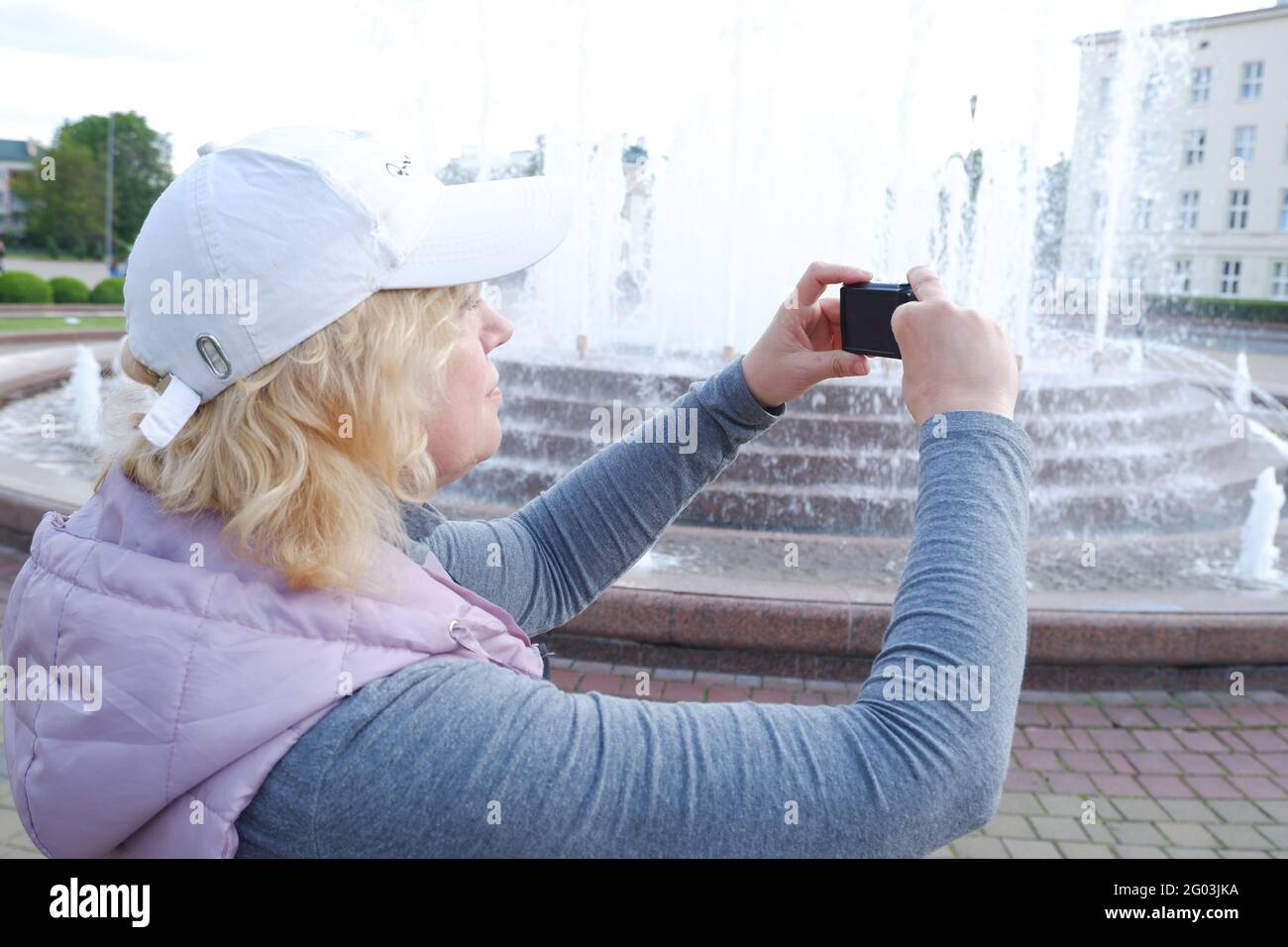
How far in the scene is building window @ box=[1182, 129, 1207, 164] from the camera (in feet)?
161

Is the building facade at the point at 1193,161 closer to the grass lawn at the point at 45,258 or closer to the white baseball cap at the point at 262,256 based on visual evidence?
the white baseball cap at the point at 262,256

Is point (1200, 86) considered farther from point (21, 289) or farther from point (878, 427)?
point (878, 427)

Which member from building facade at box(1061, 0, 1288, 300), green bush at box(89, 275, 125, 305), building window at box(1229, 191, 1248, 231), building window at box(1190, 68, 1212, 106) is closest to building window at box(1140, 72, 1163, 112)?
building facade at box(1061, 0, 1288, 300)

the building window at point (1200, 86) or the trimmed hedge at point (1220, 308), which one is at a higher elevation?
the building window at point (1200, 86)

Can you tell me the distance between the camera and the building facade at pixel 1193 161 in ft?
151

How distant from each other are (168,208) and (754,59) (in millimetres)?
12370

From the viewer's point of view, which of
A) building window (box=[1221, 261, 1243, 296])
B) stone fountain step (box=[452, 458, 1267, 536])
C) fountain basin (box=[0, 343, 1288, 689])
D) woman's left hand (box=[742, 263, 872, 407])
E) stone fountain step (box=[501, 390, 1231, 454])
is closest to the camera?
woman's left hand (box=[742, 263, 872, 407])

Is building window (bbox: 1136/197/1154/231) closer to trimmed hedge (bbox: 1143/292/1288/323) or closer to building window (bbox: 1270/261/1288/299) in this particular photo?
trimmed hedge (bbox: 1143/292/1288/323)

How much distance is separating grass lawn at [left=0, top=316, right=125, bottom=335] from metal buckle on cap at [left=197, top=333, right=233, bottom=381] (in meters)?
20.8

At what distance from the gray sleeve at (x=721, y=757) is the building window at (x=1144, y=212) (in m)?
59.5

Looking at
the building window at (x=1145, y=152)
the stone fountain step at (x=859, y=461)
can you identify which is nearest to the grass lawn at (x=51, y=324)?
the stone fountain step at (x=859, y=461)

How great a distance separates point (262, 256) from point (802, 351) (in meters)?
0.86

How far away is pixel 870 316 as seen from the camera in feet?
4.83

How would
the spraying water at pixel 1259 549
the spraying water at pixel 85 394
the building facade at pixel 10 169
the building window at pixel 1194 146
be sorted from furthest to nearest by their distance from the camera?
the building facade at pixel 10 169 → the building window at pixel 1194 146 → the spraying water at pixel 85 394 → the spraying water at pixel 1259 549
